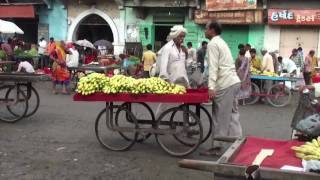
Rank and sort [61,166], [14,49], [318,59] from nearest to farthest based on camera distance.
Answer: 1. [61,166]
2. [318,59]
3. [14,49]

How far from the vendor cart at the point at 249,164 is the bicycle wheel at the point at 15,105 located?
23.2 feet

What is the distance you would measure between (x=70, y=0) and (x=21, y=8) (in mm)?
2404

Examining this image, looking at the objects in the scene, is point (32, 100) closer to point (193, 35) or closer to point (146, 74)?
point (146, 74)

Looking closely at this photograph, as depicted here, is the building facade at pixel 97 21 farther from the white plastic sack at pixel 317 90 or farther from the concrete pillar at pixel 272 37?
the white plastic sack at pixel 317 90

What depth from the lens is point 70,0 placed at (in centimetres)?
2572

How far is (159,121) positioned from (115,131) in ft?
2.64

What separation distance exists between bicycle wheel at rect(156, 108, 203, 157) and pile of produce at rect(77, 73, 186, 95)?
39cm

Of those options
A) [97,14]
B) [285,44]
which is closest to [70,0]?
[97,14]

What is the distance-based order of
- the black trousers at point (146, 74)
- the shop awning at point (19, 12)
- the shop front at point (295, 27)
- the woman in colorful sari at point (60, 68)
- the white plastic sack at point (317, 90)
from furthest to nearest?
the shop awning at point (19, 12) → the shop front at point (295, 27) → the black trousers at point (146, 74) → the woman in colorful sari at point (60, 68) → the white plastic sack at point (317, 90)

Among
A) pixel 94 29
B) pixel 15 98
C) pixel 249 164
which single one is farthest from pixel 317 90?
pixel 94 29

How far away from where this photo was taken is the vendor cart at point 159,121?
7594 millimetres

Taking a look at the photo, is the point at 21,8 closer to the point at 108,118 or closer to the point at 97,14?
the point at 97,14

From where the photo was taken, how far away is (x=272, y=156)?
3961mm

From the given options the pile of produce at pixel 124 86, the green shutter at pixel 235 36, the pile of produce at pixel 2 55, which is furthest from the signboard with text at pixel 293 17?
the pile of produce at pixel 124 86
